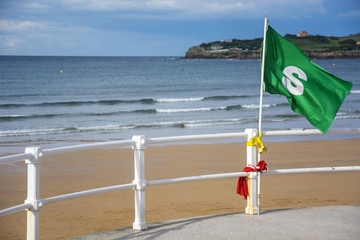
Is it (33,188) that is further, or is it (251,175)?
(251,175)

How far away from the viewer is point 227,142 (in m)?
17.1

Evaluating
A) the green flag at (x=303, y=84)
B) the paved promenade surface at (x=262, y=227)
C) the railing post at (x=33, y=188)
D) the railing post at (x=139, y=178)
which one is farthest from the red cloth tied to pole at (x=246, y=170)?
the railing post at (x=33, y=188)

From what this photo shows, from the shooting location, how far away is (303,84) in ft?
20.4

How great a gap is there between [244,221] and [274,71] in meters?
1.82

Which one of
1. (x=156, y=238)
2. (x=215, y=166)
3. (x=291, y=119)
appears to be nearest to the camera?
(x=156, y=238)

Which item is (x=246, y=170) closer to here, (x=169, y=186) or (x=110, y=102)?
(x=169, y=186)

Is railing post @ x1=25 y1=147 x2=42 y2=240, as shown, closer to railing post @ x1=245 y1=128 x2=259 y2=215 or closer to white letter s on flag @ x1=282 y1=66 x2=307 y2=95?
railing post @ x1=245 y1=128 x2=259 y2=215

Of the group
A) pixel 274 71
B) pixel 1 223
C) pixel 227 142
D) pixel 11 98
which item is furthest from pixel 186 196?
pixel 11 98

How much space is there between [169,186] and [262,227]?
4.76 m

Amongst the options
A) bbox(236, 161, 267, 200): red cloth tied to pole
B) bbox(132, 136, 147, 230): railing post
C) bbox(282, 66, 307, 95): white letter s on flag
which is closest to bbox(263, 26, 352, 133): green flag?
bbox(282, 66, 307, 95): white letter s on flag

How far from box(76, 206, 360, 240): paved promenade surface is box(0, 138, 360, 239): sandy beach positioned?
6.24 ft

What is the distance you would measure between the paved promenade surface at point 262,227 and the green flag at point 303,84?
3.60 feet

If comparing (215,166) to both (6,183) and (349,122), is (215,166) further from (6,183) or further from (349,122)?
(349,122)

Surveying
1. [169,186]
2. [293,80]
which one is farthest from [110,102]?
[293,80]
